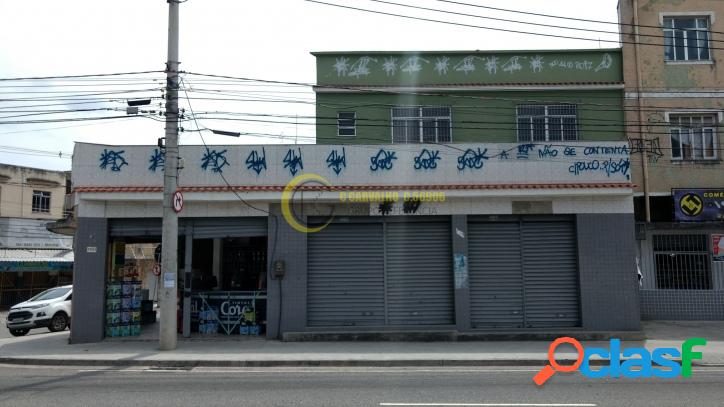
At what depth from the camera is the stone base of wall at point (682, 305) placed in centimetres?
1745

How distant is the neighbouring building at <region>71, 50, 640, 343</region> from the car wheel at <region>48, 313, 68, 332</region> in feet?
17.9

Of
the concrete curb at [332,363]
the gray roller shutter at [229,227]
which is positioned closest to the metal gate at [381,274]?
the gray roller shutter at [229,227]

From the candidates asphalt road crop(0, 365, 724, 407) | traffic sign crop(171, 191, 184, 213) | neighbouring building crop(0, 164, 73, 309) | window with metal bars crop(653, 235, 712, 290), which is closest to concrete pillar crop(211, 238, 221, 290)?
traffic sign crop(171, 191, 184, 213)

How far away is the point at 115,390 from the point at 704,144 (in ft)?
66.9

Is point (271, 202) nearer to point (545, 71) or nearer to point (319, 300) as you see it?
point (319, 300)

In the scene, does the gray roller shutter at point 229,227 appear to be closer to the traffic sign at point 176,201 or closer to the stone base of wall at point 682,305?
the traffic sign at point 176,201

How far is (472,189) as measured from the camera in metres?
14.9

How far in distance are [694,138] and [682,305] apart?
21.5 feet

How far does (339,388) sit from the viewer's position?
9.17m

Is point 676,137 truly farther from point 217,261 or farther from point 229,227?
point 217,261

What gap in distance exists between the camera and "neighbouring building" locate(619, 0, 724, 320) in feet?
64.3

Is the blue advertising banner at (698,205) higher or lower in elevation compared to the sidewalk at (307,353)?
higher

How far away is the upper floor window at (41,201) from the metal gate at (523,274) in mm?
37024

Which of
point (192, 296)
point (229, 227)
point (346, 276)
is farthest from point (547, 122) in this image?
point (192, 296)
